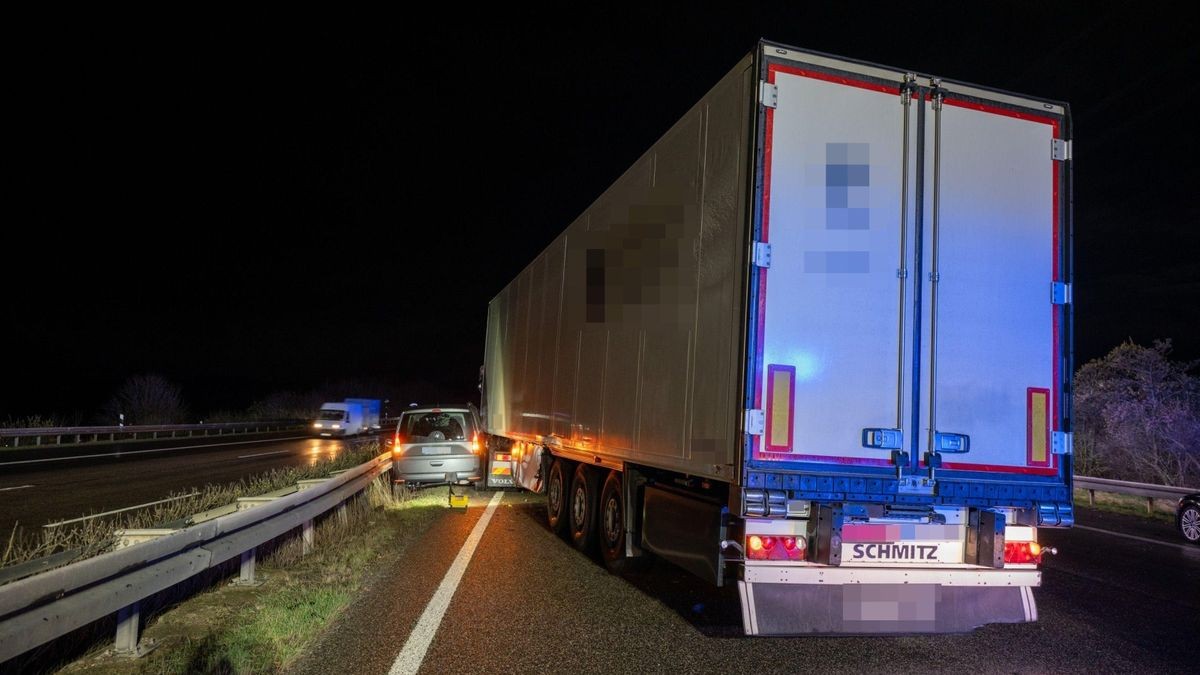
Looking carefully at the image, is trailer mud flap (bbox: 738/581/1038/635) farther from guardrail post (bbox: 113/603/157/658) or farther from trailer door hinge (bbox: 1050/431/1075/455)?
guardrail post (bbox: 113/603/157/658)

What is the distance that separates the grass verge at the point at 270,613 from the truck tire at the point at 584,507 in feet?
6.44

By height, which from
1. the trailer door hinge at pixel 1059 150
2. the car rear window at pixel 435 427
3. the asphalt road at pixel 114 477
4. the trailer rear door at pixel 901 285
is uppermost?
the trailer door hinge at pixel 1059 150

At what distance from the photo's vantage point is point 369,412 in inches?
1794

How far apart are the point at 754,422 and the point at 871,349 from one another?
0.98 m

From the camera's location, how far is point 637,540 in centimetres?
744

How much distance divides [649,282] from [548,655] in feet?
11.0

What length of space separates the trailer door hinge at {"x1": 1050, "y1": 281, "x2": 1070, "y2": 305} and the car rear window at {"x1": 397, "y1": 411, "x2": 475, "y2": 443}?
10.5 meters

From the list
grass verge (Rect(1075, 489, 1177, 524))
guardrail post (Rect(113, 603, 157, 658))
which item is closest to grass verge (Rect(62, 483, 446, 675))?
guardrail post (Rect(113, 603, 157, 658))

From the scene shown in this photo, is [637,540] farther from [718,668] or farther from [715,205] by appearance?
[715,205]

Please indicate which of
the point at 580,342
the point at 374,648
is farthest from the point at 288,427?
the point at 374,648

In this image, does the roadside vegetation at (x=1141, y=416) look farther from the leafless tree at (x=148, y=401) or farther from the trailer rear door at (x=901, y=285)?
the leafless tree at (x=148, y=401)

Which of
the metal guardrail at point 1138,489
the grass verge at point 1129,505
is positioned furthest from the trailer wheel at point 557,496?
the grass verge at point 1129,505

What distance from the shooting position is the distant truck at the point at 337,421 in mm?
39531

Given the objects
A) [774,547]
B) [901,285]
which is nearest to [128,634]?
[774,547]
